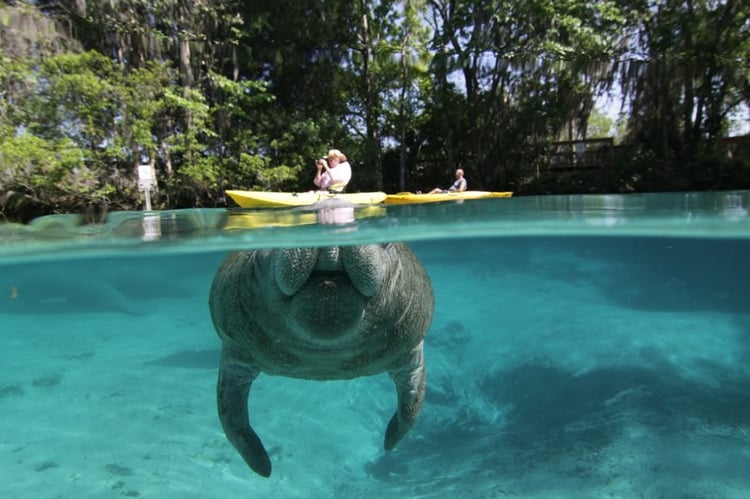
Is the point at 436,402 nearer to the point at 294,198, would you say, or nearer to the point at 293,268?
the point at 294,198

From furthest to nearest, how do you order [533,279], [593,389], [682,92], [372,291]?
[682,92]
[533,279]
[593,389]
[372,291]

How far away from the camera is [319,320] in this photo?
8.52ft

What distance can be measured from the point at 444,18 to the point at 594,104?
5825 mm

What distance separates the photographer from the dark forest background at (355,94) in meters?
12.8

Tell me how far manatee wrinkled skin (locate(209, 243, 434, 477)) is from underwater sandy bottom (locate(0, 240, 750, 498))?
2105 mm

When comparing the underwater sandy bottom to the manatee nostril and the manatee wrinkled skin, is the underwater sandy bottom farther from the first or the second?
the manatee nostril

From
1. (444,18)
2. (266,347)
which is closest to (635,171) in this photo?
(444,18)

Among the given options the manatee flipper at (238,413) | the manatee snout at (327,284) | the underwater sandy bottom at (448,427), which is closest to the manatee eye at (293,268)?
the manatee snout at (327,284)

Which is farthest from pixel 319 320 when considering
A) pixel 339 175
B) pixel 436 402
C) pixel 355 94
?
pixel 355 94

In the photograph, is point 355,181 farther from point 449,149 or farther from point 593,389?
point 593,389

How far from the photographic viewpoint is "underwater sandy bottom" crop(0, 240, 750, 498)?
5395 millimetres

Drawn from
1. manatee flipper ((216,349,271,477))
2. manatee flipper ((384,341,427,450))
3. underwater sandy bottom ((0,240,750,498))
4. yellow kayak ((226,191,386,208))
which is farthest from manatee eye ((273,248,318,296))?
yellow kayak ((226,191,386,208))

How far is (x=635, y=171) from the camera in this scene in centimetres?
1655

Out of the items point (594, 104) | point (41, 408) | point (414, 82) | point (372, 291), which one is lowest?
point (41, 408)
